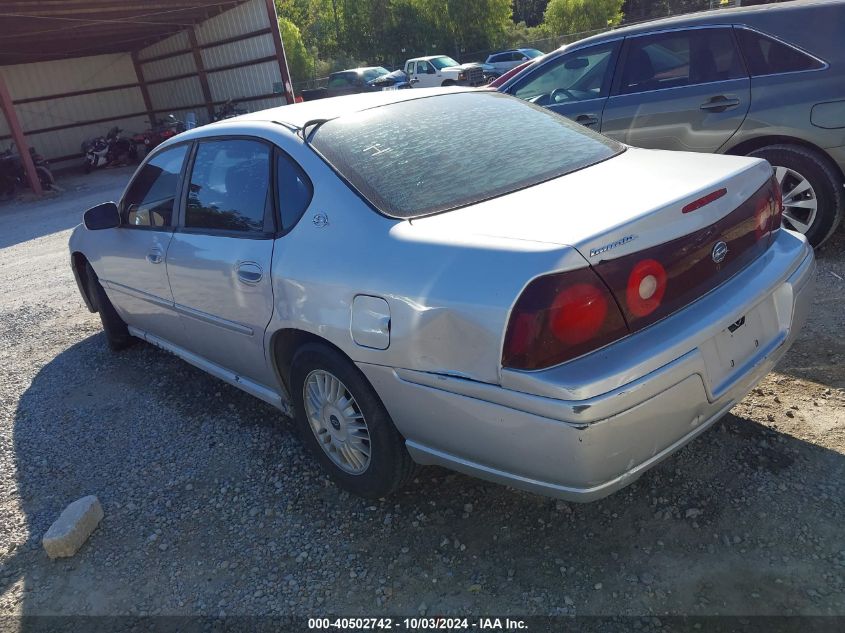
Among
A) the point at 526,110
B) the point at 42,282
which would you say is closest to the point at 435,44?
the point at 42,282

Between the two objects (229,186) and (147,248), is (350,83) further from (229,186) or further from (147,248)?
(229,186)

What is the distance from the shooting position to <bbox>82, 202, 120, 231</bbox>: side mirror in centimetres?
418

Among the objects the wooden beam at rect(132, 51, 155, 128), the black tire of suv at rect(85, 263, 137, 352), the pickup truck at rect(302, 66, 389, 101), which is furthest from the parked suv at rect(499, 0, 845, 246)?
the wooden beam at rect(132, 51, 155, 128)

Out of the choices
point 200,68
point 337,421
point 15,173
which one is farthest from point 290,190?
point 200,68

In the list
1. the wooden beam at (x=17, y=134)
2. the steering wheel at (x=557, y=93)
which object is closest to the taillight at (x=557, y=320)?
the steering wheel at (x=557, y=93)

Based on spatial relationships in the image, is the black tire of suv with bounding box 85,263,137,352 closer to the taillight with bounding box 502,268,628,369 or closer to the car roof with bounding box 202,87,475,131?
the car roof with bounding box 202,87,475,131

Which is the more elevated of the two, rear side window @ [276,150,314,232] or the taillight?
rear side window @ [276,150,314,232]

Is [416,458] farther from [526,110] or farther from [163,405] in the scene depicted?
[163,405]

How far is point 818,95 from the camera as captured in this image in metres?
4.49

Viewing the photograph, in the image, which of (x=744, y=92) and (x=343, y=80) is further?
(x=343, y=80)

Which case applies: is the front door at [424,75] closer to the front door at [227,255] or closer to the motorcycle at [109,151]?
the motorcycle at [109,151]

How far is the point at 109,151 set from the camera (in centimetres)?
1995

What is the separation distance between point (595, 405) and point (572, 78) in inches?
174

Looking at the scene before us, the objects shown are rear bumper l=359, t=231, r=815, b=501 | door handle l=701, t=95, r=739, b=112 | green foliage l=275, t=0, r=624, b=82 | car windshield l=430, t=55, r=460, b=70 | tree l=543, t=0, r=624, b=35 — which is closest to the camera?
rear bumper l=359, t=231, r=815, b=501
